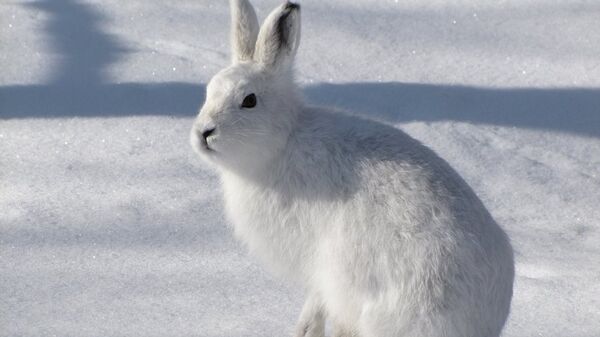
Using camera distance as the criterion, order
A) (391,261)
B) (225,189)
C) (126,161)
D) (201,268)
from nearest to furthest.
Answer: (391,261), (225,189), (201,268), (126,161)

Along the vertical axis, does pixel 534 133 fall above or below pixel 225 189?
below

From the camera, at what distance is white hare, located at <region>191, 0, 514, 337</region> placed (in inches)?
114

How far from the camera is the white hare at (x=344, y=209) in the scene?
289 cm

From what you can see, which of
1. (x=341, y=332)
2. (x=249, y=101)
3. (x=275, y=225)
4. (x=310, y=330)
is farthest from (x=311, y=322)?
(x=249, y=101)

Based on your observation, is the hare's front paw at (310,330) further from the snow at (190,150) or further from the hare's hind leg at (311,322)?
the snow at (190,150)

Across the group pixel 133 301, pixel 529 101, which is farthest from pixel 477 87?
pixel 133 301

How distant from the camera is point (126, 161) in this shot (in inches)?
179

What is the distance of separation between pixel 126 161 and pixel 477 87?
1479 millimetres

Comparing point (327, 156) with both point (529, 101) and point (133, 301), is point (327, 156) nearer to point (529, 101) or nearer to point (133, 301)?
point (133, 301)

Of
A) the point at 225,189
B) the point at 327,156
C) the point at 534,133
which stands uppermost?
the point at 327,156

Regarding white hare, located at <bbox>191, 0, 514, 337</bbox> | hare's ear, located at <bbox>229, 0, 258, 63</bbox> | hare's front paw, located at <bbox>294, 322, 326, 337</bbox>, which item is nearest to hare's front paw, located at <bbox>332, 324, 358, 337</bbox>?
white hare, located at <bbox>191, 0, 514, 337</bbox>

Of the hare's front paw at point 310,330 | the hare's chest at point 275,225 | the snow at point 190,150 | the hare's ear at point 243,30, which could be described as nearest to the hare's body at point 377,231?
the hare's chest at point 275,225

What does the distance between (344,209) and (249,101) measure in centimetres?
36

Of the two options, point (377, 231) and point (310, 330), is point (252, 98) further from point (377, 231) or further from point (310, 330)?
point (310, 330)
